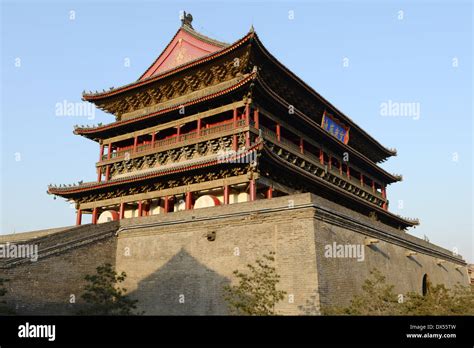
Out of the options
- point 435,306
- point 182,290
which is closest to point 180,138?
point 182,290

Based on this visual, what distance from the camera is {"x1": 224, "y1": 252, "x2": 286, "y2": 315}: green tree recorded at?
40.1 feet

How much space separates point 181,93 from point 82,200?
8.68m

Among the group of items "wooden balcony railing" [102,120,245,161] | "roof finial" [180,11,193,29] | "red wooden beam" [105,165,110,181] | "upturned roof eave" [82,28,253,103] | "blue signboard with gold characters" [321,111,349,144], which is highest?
"roof finial" [180,11,193,29]

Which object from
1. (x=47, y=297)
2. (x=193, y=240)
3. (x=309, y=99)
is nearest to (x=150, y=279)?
(x=193, y=240)

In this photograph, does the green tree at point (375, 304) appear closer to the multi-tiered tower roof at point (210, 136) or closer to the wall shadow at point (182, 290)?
the wall shadow at point (182, 290)

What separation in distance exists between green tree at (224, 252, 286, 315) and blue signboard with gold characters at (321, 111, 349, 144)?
52.5ft

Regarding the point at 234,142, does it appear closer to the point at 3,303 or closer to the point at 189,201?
the point at 189,201

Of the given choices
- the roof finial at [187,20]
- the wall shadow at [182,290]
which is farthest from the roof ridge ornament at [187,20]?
the wall shadow at [182,290]

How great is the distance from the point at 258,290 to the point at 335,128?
18.3 m

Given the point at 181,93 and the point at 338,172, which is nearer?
the point at 181,93

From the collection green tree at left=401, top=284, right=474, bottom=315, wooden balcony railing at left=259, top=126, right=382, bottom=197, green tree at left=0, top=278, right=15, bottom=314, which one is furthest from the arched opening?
green tree at left=0, top=278, right=15, bottom=314

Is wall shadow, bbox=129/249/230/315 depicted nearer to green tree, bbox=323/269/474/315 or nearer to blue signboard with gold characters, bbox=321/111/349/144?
green tree, bbox=323/269/474/315
